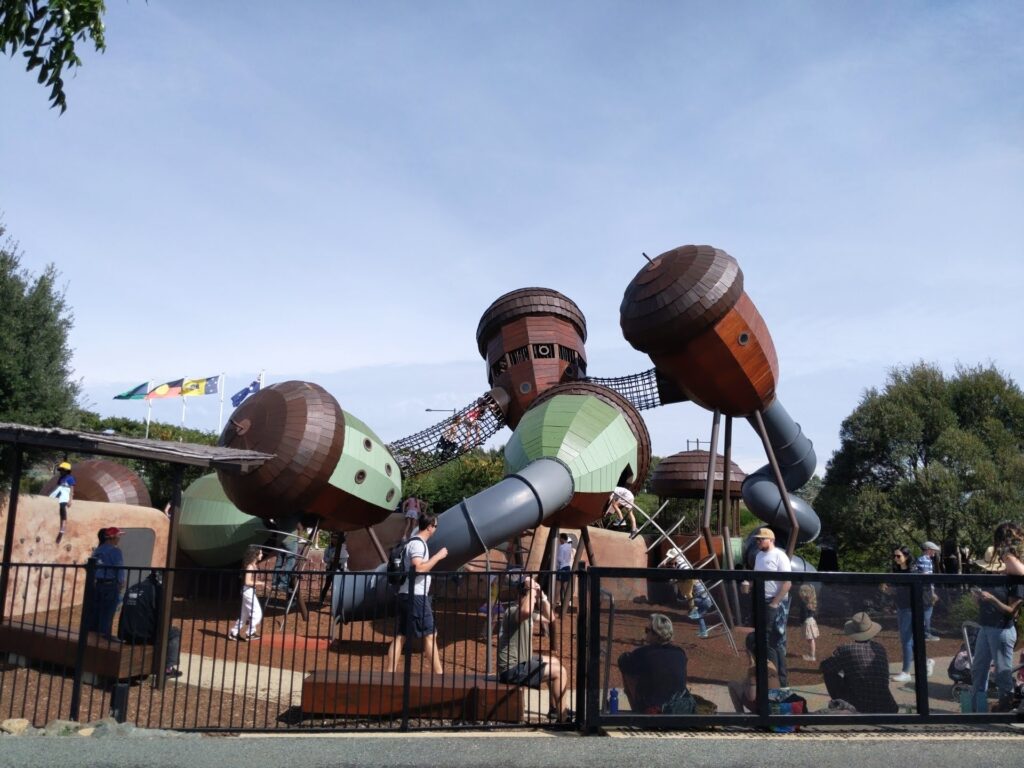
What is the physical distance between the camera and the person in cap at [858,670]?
24.1ft

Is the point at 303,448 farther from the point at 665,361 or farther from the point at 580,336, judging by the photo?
the point at 580,336

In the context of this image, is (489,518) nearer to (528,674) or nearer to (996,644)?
(528,674)

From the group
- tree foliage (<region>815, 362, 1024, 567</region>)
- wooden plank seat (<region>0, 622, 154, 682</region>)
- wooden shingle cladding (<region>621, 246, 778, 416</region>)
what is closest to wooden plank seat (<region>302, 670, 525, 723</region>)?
wooden plank seat (<region>0, 622, 154, 682</region>)

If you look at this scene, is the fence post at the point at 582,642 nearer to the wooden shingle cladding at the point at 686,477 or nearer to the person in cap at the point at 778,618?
the person in cap at the point at 778,618

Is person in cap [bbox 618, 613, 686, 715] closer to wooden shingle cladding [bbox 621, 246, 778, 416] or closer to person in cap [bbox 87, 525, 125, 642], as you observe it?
person in cap [bbox 87, 525, 125, 642]

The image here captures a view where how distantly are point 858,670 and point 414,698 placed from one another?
12.8 feet

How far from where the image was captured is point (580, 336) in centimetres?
2609

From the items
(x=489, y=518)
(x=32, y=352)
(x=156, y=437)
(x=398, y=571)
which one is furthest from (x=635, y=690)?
(x=156, y=437)

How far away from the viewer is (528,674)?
291 inches

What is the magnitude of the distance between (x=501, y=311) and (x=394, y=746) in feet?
63.3

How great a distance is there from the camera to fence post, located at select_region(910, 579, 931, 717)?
7336 millimetres

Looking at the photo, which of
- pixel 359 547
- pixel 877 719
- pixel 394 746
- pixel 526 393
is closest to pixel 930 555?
pixel 877 719

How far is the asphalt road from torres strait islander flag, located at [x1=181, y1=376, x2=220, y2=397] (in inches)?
1179

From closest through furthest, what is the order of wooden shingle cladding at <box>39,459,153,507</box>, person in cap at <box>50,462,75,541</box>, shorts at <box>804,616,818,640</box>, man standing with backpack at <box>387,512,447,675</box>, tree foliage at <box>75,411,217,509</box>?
shorts at <box>804,616,818,640</box> < man standing with backpack at <box>387,512,447,675</box> < person in cap at <box>50,462,75,541</box> < wooden shingle cladding at <box>39,459,153,507</box> < tree foliage at <box>75,411,217,509</box>
